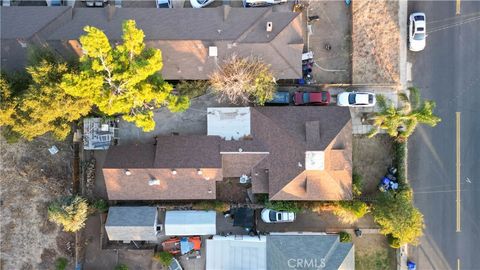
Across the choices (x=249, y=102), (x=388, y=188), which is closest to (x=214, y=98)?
(x=249, y=102)

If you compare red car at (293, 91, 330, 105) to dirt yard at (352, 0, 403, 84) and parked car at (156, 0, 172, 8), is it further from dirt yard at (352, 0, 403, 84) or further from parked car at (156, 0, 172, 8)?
parked car at (156, 0, 172, 8)

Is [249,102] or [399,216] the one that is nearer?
[399,216]

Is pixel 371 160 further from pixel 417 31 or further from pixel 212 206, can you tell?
pixel 212 206

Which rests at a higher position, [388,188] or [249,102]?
[249,102]

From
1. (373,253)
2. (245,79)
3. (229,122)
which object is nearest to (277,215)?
(229,122)

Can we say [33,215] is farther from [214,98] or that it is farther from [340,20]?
[340,20]

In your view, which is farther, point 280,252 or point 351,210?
point 351,210
